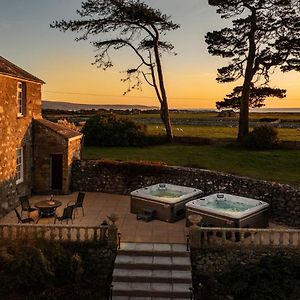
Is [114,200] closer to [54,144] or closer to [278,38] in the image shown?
[54,144]

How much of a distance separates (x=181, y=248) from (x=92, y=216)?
5.19 meters

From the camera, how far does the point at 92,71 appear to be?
33.3 meters

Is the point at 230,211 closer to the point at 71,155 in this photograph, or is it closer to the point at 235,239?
the point at 235,239

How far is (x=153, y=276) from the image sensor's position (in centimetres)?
1281

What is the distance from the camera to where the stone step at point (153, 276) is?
12703 mm

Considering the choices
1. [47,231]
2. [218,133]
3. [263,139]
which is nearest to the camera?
[47,231]

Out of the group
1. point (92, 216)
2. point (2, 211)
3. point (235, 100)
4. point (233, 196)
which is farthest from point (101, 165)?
point (235, 100)

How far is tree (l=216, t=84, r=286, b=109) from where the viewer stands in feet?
101

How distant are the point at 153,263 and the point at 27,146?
10.8m

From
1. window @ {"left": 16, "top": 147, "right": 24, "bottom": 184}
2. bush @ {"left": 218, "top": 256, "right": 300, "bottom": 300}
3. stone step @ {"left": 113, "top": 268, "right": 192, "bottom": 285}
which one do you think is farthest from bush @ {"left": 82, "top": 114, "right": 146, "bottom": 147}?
bush @ {"left": 218, "top": 256, "right": 300, "bottom": 300}

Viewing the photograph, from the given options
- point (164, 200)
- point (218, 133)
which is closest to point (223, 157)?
point (164, 200)

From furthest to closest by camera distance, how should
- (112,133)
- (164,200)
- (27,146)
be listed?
1. (112,133)
2. (27,146)
3. (164,200)

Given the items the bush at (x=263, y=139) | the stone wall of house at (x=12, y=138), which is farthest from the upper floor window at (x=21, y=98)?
the bush at (x=263, y=139)

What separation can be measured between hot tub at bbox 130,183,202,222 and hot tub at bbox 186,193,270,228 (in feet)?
2.94
